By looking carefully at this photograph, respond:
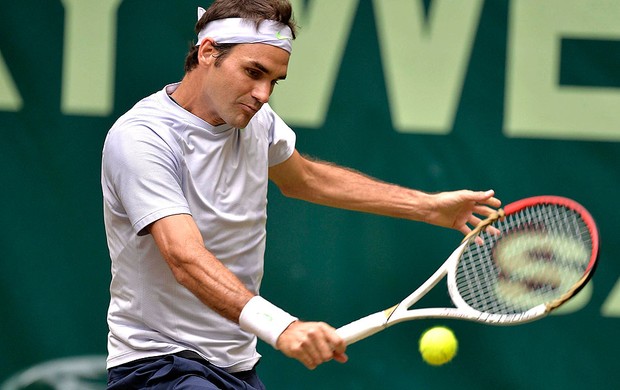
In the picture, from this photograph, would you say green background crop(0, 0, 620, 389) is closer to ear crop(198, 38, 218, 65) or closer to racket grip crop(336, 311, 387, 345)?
ear crop(198, 38, 218, 65)

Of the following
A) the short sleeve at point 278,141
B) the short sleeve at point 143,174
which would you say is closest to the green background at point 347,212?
the short sleeve at point 278,141

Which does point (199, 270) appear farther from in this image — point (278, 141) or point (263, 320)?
point (278, 141)

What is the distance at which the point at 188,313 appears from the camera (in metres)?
3.06

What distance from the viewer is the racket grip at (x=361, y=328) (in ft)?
9.32

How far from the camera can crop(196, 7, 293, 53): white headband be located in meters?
3.07

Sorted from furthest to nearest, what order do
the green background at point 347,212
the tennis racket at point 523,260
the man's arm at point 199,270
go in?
the green background at point 347,212 < the tennis racket at point 523,260 < the man's arm at point 199,270

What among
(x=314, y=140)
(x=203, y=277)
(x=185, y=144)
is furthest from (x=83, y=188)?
(x=203, y=277)

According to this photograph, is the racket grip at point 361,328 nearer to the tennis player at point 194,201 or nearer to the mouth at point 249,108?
the tennis player at point 194,201

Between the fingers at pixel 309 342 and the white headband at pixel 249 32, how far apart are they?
83 cm

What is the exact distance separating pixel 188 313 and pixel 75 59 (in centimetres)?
180

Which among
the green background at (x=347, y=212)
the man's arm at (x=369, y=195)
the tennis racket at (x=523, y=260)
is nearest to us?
the tennis racket at (x=523, y=260)

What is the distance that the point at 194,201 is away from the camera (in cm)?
303

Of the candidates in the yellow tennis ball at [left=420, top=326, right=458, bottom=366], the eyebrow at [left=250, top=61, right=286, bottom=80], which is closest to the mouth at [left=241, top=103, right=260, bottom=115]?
the eyebrow at [left=250, top=61, right=286, bottom=80]

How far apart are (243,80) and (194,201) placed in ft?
1.14
